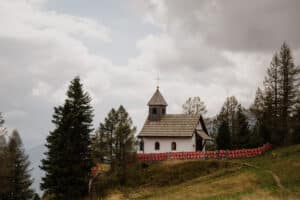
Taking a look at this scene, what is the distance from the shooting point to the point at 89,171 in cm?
4222

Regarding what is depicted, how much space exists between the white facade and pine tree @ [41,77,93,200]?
14.3 m

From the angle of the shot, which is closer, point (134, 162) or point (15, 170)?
point (134, 162)

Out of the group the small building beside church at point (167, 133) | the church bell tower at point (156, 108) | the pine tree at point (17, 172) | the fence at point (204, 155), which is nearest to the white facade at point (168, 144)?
the small building beside church at point (167, 133)

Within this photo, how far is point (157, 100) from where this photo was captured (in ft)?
191

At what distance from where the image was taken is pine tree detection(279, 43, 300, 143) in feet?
170

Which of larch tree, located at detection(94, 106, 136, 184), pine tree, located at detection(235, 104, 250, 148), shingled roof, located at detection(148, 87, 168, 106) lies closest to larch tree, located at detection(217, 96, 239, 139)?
pine tree, located at detection(235, 104, 250, 148)

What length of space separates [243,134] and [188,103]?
58.4ft

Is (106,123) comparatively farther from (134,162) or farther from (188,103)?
(188,103)

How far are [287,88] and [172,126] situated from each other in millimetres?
16135

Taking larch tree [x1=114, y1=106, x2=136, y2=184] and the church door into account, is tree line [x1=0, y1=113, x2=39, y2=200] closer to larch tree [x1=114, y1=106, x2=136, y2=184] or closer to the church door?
larch tree [x1=114, y1=106, x2=136, y2=184]

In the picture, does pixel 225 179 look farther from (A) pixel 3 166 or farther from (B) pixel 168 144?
(A) pixel 3 166

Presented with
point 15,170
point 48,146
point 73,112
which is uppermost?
point 73,112

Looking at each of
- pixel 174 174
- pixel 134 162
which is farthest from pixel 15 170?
pixel 174 174

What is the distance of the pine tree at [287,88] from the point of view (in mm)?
51688
